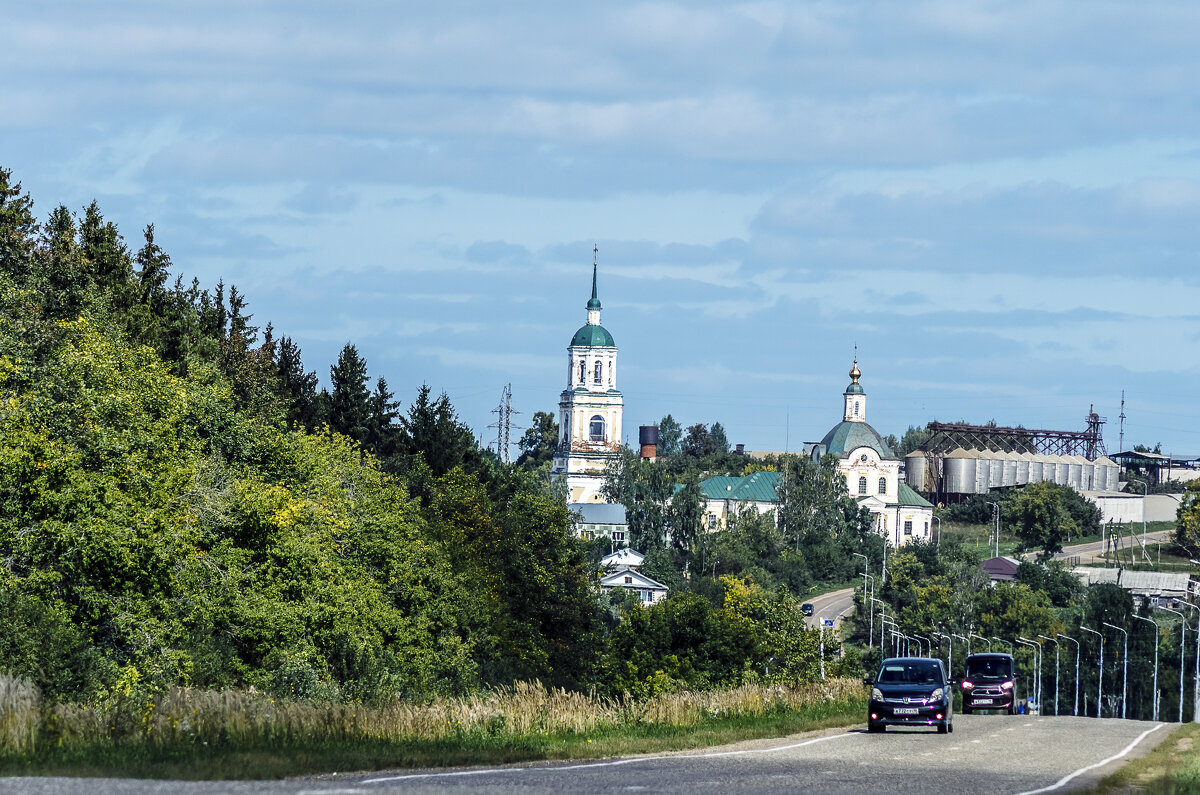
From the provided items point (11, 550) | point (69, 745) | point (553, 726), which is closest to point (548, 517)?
point (11, 550)

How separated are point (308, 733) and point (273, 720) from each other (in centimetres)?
56

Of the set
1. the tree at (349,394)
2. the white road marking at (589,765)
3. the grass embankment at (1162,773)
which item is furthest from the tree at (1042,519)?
the white road marking at (589,765)

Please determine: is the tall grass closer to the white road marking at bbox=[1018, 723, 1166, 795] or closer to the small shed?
the white road marking at bbox=[1018, 723, 1166, 795]

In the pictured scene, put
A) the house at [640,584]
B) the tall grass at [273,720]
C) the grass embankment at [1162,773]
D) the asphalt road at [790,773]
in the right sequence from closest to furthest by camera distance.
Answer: the asphalt road at [790,773]
the grass embankment at [1162,773]
the tall grass at [273,720]
the house at [640,584]

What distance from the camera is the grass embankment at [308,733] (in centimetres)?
2062

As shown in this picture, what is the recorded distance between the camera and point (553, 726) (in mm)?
28953

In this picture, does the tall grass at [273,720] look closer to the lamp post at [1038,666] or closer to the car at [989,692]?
the car at [989,692]

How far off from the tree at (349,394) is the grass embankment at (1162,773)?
61055mm

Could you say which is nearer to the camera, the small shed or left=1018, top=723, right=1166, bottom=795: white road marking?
left=1018, top=723, right=1166, bottom=795: white road marking

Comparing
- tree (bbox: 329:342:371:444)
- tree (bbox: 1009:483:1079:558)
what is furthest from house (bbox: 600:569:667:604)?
tree (bbox: 329:342:371:444)

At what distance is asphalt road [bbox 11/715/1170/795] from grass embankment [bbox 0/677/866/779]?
89 centimetres

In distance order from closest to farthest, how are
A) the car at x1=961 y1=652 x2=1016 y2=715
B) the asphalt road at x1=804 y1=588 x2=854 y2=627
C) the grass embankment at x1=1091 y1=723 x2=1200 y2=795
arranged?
the grass embankment at x1=1091 y1=723 x2=1200 y2=795 → the car at x1=961 y1=652 x2=1016 y2=715 → the asphalt road at x1=804 y1=588 x2=854 y2=627

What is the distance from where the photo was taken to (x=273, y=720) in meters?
24.3

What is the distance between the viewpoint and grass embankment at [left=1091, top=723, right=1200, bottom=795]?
21.6m
